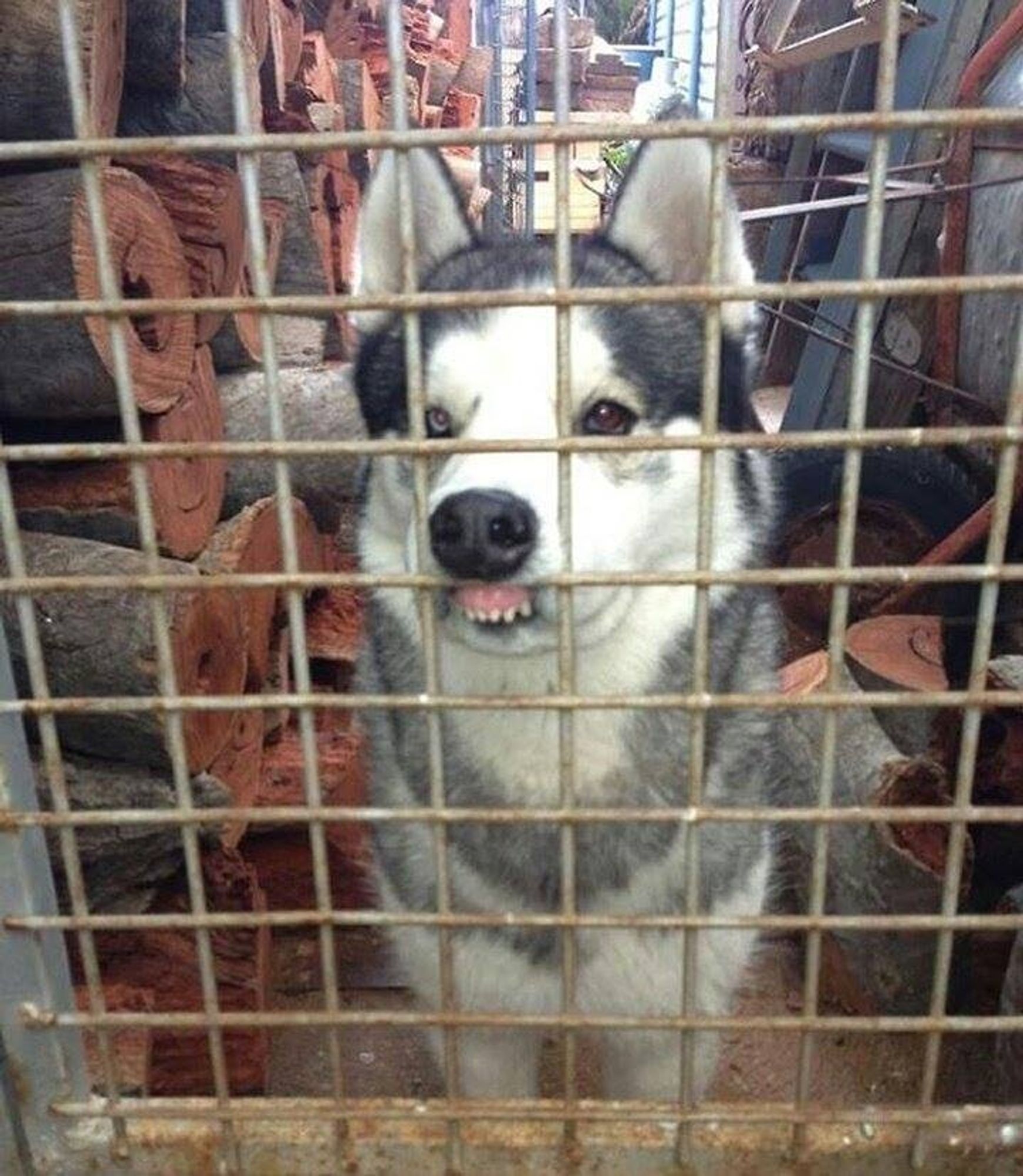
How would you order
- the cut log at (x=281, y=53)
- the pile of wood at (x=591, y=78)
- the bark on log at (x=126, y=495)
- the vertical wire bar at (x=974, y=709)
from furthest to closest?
the pile of wood at (x=591, y=78), the cut log at (x=281, y=53), the bark on log at (x=126, y=495), the vertical wire bar at (x=974, y=709)

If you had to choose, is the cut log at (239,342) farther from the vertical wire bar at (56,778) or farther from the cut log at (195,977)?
the vertical wire bar at (56,778)

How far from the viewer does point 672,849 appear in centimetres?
169

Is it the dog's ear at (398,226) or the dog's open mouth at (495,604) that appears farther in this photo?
the dog's ear at (398,226)

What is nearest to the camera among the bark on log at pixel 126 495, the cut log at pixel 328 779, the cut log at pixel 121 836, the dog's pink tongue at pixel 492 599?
the dog's pink tongue at pixel 492 599

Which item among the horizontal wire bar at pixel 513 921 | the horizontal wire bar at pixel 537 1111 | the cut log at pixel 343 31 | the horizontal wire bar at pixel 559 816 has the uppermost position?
the cut log at pixel 343 31

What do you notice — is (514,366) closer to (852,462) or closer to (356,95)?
(852,462)

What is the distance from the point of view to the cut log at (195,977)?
1.96 m

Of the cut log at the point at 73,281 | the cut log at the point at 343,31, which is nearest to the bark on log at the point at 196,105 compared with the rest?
the cut log at the point at 73,281

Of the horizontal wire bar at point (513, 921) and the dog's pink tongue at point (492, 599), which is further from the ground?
the dog's pink tongue at point (492, 599)

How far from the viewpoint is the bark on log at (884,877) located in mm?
2146

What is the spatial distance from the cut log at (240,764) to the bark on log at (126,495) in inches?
13.4

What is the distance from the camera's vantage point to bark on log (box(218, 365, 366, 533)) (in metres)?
2.66

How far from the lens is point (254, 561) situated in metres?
2.46

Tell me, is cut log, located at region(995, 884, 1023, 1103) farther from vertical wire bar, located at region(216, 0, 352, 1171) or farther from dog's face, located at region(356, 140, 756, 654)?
vertical wire bar, located at region(216, 0, 352, 1171)
